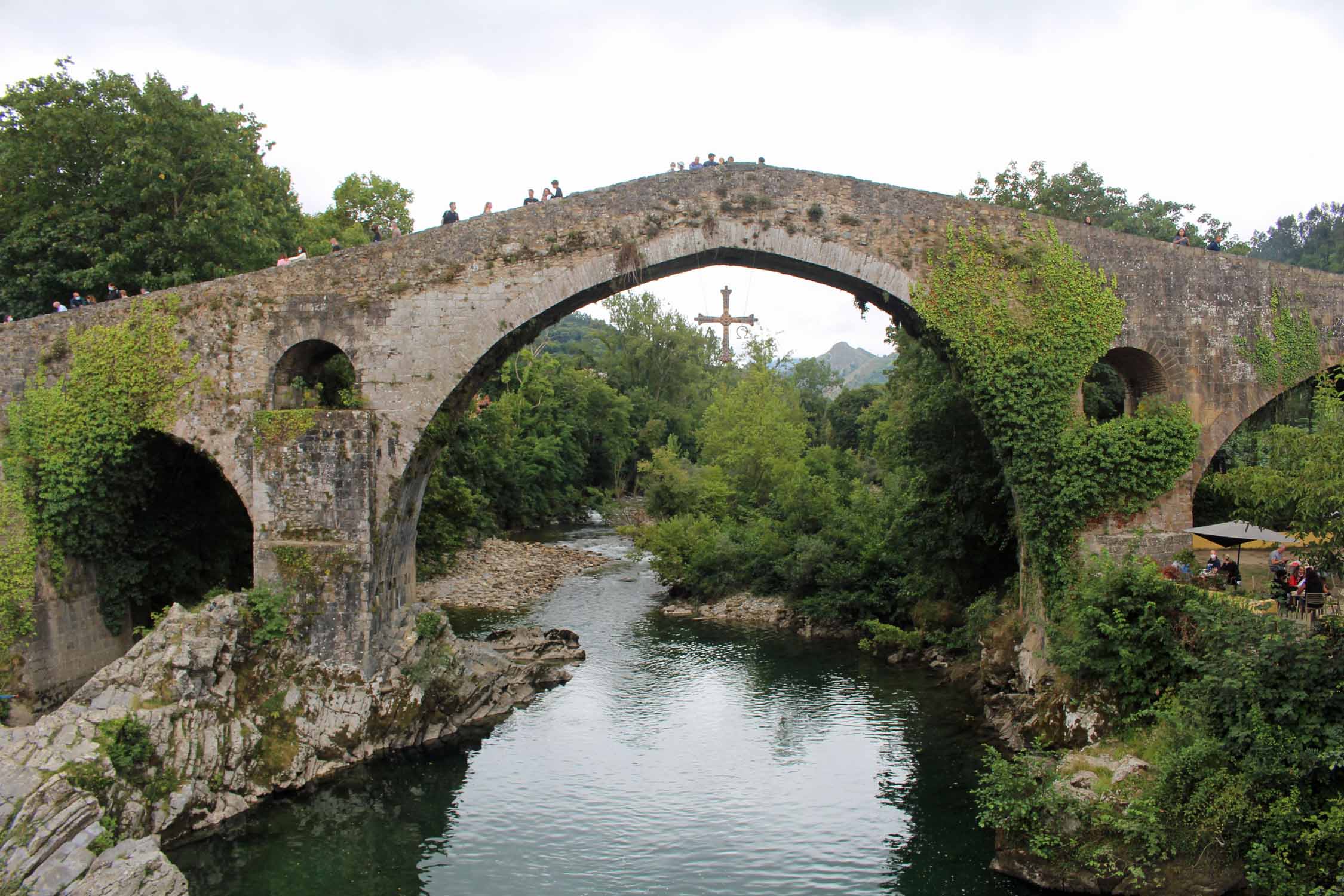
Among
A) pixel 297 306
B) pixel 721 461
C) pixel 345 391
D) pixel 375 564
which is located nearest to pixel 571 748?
pixel 375 564

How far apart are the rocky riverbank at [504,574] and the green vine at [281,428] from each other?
30.3 ft

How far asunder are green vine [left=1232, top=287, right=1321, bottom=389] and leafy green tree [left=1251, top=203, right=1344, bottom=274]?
28.1 meters

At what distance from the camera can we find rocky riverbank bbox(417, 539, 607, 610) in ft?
70.5

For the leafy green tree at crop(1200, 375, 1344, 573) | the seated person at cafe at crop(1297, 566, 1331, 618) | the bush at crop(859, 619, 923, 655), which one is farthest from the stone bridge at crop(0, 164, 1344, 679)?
the bush at crop(859, 619, 923, 655)

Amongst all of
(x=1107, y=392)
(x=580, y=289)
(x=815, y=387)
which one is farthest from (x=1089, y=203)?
(x=815, y=387)

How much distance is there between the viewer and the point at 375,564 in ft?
40.1

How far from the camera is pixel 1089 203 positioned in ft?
75.4

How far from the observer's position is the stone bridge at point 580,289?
12.5m

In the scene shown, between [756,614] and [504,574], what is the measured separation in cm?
674

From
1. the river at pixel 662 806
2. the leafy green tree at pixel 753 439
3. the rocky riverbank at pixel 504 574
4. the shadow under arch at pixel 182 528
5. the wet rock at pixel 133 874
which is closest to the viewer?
the wet rock at pixel 133 874

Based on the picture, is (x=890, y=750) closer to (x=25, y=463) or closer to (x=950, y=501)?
(x=950, y=501)

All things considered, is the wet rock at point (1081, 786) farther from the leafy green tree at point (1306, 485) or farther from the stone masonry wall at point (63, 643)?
the stone masonry wall at point (63, 643)

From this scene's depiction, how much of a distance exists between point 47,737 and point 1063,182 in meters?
20.8

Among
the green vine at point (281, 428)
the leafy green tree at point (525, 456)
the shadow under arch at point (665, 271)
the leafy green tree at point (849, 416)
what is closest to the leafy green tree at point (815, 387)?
the leafy green tree at point (849, 416)
